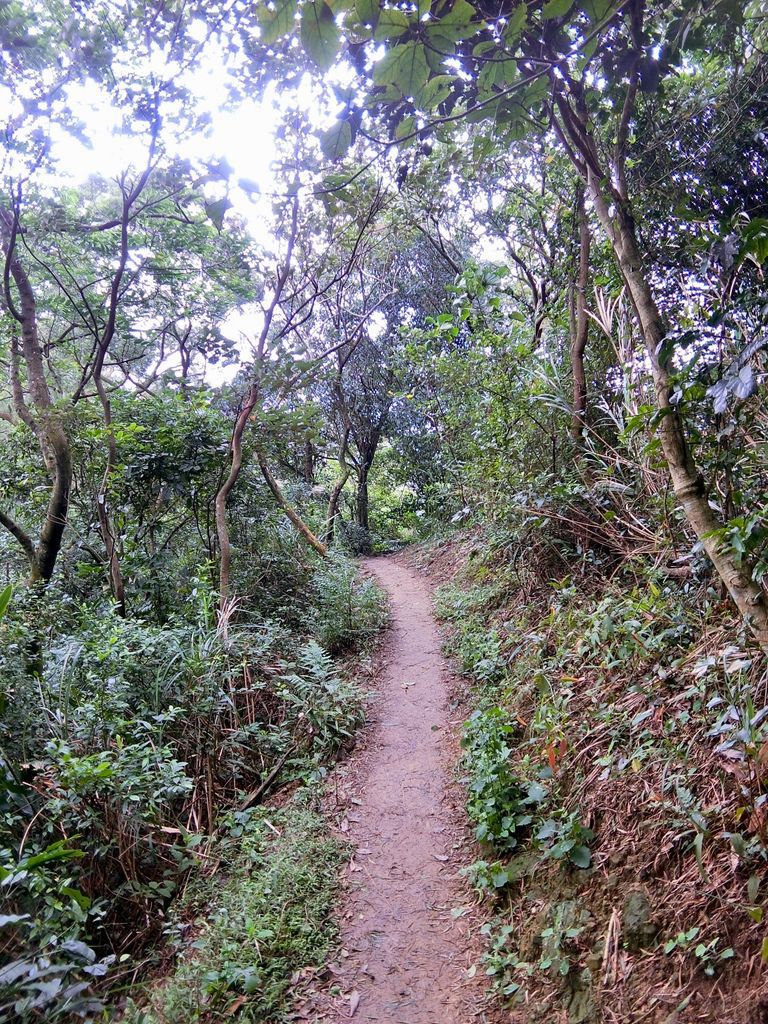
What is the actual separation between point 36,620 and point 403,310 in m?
11.4

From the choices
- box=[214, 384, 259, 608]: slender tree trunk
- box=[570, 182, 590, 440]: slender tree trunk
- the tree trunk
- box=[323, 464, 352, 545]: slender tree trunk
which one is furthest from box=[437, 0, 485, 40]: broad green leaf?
box=[323, 464, 352, 545]: slender tree trunk

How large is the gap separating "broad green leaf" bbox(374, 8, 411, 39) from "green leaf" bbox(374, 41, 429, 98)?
30 mm

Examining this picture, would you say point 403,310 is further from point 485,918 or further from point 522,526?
point 485,918

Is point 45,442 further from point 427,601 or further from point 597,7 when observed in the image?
point 597,7

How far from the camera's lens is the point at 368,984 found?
8.30ft

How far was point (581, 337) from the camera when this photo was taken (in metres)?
4.82

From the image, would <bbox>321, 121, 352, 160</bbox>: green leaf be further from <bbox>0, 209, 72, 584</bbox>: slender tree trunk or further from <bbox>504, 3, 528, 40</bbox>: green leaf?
<bbox>0, 209, 72, 584</bbox>: slender tree trunk

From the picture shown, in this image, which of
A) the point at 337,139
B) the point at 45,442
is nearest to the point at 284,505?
the point at 45,442

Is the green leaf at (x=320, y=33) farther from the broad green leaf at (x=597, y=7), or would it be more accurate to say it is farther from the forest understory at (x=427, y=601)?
the broad green leaf at (x=597, y=7)

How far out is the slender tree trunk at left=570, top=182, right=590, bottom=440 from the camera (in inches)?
189

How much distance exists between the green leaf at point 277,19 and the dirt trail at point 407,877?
135 inches

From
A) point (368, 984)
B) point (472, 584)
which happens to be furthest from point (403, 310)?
point (368, 984)

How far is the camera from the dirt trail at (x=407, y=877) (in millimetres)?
2455

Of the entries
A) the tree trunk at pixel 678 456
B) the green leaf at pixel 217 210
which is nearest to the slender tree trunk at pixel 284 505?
the tree trunk at pixel 678 456
